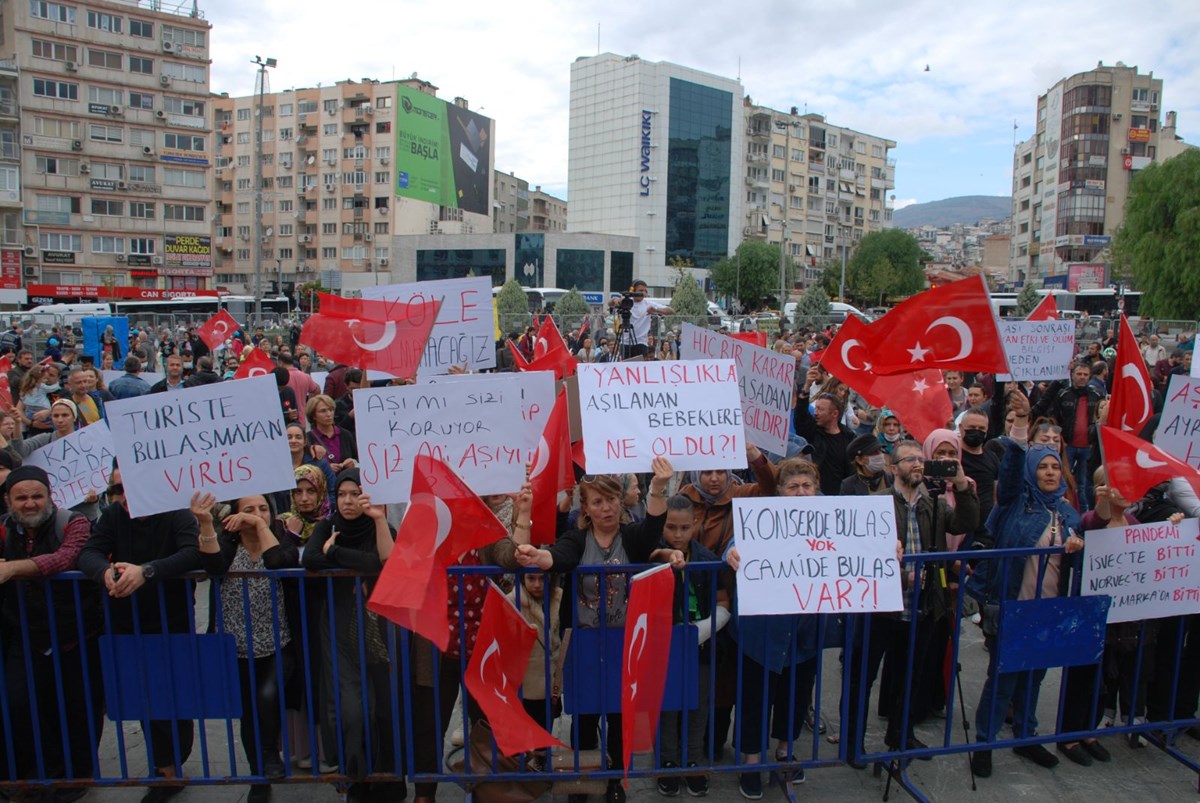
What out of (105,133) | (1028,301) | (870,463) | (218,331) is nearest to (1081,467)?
(870,463)

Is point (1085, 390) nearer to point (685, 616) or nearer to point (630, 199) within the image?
point (685, 616)

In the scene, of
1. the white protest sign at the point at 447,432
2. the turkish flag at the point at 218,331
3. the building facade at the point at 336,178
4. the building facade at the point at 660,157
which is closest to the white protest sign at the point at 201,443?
the white protest sign at the point at 447,432

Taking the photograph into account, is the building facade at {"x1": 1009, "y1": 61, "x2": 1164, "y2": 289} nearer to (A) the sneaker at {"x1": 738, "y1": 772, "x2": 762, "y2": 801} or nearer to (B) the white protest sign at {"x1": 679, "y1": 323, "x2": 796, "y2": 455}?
(B) the white protest sign at {"x1": 679, "y1": 323, "x2": 796, "y2": 455}

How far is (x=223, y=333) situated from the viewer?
15.5 meters

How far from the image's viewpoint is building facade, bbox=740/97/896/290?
309 ft

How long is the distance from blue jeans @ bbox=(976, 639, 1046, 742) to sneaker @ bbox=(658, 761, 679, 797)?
1.65 m

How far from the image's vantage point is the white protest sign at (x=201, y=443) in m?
4.00

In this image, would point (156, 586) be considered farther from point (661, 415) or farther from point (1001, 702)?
point (1001, 702)

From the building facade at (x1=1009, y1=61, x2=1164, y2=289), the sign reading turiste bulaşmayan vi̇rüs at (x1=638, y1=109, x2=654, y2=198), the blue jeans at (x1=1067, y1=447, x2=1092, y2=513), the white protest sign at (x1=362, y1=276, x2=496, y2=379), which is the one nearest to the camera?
the white protest sign at (x1=362, y1=276, x2=496, y2=379)

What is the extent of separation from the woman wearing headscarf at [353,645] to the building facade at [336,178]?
75321mm

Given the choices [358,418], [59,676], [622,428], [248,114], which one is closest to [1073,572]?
[622,428]

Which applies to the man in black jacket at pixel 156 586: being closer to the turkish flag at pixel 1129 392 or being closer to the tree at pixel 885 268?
the turkish flag at pixel 1129 392

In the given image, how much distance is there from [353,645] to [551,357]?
16.0 feet

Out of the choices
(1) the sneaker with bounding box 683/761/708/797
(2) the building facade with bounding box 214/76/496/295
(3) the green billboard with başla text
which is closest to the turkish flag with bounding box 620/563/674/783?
(1) the sneaker with bounding box 683/761/708/797
